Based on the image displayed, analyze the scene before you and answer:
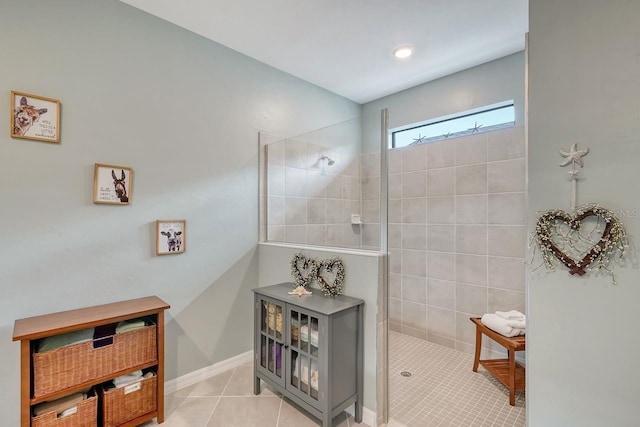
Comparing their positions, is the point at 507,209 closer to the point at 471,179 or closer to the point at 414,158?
the point at 471,179

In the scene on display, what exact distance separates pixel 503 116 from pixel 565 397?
7.54ft

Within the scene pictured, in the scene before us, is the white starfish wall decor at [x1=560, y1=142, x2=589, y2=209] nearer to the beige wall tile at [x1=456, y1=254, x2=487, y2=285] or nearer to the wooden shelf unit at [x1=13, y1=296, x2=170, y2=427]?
the beige wall tile at [x1=456, y1=254, x2=487, y2=285]

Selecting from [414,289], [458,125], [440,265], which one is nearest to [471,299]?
[440,265]

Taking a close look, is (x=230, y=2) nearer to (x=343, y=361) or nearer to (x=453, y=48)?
(x=453, y=48)

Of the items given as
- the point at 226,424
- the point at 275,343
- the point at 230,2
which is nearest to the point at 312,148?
the point at 230,2

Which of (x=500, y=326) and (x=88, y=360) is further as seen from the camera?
(x=500, y=326)

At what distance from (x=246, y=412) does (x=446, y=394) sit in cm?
141

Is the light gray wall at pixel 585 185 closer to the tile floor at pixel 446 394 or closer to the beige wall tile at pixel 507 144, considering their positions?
the tile floor at pixel 446 394

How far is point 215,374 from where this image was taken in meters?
2.46

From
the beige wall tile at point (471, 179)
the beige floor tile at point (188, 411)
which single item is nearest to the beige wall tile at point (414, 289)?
the beige wall tile at point (471, 179)

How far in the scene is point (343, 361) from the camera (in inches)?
→ 71.2

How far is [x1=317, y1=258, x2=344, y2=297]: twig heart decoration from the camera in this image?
2.04 meters

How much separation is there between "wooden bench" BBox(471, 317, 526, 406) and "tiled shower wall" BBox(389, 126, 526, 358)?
445 mm

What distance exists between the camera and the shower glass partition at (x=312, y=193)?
9.15ft
